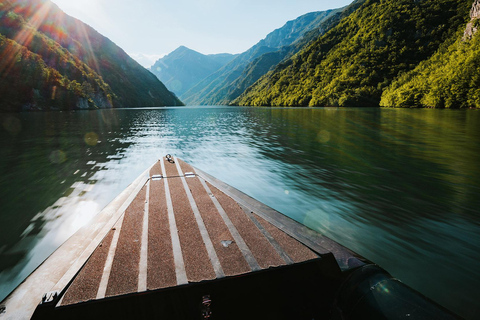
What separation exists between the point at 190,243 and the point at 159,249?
0.67m

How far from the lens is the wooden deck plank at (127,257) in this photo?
3840mm

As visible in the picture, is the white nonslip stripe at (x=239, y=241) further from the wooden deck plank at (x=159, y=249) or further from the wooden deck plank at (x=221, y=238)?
the wooden deck plank at (x=159, y=249)

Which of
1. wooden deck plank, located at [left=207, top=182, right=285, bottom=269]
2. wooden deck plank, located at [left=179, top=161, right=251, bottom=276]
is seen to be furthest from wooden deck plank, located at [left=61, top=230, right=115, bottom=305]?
wooden deck plank, located at [left=207, top=182, right=285, bottom=269]

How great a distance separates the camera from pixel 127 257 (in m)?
4.71

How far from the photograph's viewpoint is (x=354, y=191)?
12680 mm

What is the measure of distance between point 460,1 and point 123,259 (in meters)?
281

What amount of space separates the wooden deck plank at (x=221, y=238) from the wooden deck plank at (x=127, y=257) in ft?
5.31

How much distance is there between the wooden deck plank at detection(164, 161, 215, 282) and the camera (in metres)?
4.15

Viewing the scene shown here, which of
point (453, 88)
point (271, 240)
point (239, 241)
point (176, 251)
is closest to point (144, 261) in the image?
point (176, 251)

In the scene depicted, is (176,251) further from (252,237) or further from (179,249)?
(252,237)

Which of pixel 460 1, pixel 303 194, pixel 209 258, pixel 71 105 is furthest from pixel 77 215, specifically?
pixel 460 1

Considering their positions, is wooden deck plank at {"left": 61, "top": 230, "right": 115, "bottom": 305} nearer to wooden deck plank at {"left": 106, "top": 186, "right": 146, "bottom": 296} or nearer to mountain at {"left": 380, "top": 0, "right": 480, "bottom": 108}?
wooden deck plank at {"left": 106, "top": 186, "right": 146, "bottom": 296}

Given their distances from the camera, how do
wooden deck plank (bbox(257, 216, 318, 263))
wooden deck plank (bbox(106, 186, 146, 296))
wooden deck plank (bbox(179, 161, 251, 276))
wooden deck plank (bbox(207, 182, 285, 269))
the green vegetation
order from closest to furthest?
wooden deck plank (bbox(106, 186, 146, 296)) → wooden deck plank (bbox(179, 161, 251, 276)) → wooden deck plank (bbox(207, 182, 285, 269)) → wooden deck plank (bbox(257, 216, 318, 263)) → the green vegetation

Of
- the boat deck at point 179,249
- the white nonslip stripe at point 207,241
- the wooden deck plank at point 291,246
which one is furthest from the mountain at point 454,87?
the white nonslip stripe at point 207,241
